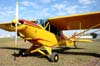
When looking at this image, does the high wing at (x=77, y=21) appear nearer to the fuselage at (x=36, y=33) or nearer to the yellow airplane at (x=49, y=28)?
the yellow airplane at (x=49, y=28)

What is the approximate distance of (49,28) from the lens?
1304 cm

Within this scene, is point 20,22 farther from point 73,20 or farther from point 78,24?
point 78,24

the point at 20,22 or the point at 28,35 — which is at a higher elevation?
the point at 20,22

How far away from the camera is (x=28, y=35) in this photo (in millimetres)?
10945

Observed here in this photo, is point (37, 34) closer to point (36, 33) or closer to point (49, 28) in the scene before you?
point (36, 33)

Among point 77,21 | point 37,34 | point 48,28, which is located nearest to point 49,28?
point 48,28

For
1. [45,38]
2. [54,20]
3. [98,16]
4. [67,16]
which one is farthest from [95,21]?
[45,38]

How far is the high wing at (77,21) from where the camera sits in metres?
12.3

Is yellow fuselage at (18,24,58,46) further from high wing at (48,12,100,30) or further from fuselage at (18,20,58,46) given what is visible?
high wing at (48,12,100,30)

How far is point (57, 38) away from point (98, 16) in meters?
3.44

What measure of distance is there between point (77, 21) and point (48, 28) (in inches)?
86.1

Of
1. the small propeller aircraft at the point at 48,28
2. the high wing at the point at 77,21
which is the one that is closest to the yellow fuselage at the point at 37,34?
the small propeller aircraft at the point at 48,28

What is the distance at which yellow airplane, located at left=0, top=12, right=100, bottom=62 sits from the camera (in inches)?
421

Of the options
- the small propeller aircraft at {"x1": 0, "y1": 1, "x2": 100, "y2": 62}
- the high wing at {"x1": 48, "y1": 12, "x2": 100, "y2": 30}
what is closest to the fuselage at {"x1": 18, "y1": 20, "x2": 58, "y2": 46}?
the small propeller aircraft at {"x1": 0, "y1": 1, "x2": 100, "y2": 62}
